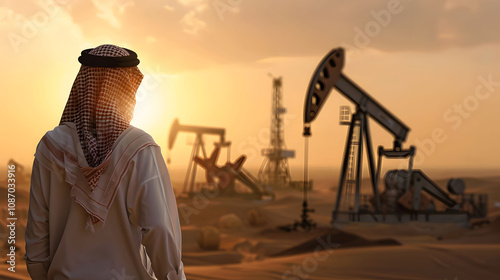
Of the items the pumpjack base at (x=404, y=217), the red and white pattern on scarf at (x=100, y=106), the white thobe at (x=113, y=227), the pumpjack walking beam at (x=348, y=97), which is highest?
the pumpjack walking beam at (x=348, y=97)

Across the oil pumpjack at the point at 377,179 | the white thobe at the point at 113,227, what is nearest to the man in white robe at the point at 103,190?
the white thobe at the point at 113,227

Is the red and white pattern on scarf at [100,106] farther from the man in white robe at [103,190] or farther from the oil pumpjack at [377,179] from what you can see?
the oil pumpjack at [377,179]

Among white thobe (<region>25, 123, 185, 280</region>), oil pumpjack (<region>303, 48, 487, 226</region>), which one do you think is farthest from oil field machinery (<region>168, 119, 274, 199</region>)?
white thobe (<region>25, 123, 185, 280</region>)

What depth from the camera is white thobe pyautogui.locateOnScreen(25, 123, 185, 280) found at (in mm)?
2299

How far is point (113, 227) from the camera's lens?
7.93ft

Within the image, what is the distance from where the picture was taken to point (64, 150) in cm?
245

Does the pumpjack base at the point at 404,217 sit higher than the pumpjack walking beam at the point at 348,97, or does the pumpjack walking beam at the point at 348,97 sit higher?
the pumpjack walking beam at the point at 348,97

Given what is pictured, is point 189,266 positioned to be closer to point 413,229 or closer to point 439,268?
point 439,268

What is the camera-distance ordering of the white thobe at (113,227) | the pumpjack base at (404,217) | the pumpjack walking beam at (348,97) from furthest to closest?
the pumpjack base at (404,217) → the pumpjack walking beam at (348,97) → the white thobe at (113,227)

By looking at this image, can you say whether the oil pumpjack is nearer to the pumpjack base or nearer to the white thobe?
the pumpjack base

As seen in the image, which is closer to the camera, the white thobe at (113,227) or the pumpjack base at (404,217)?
the white thobe at (113,227)

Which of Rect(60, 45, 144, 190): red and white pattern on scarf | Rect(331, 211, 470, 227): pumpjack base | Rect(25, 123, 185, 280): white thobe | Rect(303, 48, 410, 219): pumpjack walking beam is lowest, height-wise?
Rect(331, 211, 470, 227): pumpjack base

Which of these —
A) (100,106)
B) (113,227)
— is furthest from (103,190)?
(100,106)

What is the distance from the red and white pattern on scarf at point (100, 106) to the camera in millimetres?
→ 2385
